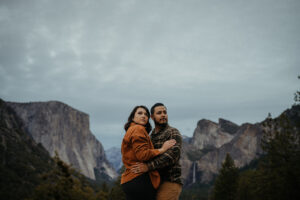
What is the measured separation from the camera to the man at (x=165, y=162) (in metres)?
3.95

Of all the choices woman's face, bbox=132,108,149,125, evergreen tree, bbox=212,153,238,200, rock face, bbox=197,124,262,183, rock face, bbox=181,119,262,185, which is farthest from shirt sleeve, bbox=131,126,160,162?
rock face, bbox=197,124,262,183

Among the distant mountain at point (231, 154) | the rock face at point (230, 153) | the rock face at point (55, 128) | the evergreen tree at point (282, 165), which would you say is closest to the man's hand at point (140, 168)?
the evergreen tree at point (282, 165)

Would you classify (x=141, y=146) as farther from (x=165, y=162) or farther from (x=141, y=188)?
(x=141, y=188)

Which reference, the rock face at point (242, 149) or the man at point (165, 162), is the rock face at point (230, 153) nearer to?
the rock face at point (242, 149)

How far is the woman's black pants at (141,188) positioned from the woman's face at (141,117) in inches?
36.3

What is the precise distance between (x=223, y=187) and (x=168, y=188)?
1543 inches

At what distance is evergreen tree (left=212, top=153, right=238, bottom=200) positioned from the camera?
38719mm

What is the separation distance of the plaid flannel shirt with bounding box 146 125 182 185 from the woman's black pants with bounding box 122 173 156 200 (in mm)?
204

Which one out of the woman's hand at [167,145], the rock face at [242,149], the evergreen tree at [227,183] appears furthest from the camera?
the rock face at [242,149]

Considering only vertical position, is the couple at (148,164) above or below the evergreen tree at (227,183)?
above

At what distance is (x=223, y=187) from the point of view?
129 ft

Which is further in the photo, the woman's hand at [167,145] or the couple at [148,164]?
the woman's hand at [167,145]

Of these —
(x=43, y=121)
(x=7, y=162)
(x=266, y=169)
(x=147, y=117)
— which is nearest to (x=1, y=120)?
(x=7, y=162)

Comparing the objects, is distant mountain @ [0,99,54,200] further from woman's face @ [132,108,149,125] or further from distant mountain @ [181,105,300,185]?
distant mountain @ [181,105,300,185]
